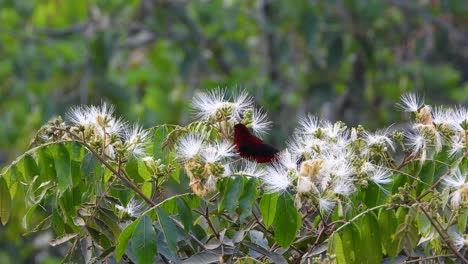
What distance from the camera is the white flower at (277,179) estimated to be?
226 centimetres

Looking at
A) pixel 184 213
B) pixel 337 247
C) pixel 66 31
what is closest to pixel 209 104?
pixel 184 213

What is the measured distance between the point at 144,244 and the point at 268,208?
0.91ft

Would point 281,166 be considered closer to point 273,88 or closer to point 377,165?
point 377,165

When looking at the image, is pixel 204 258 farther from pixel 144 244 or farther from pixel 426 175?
pixel 426 175

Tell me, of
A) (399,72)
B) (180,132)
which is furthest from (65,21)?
(180,132)

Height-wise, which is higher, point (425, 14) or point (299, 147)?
point (425, 14)

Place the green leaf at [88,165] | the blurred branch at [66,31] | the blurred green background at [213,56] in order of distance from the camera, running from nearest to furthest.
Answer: the green leaf at [88,165], the blurred green background at [213,56], the blurred branch at [66,31]

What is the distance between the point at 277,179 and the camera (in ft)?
7.47

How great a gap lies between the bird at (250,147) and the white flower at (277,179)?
193 millimetres

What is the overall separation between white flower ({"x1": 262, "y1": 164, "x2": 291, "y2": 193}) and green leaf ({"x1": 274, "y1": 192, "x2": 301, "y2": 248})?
0.02 metres

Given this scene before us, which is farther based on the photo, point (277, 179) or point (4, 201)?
point (4, 201)

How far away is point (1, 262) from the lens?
28.5 feet

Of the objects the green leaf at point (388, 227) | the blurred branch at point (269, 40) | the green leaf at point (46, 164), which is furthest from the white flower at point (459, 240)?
the blurred branch at point (269, 40)

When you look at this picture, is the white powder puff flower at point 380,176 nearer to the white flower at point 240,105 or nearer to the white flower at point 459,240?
the white flower at point 459,240
